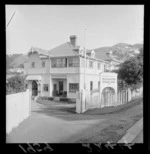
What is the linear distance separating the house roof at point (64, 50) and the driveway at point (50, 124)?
63 cm

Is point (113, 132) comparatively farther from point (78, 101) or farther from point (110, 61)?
point (110, 61)

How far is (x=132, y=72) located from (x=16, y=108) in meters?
1.51

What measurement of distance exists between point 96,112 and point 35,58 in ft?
3.48

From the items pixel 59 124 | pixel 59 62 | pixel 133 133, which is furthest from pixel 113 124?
pixel 59 62

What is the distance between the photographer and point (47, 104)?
2291 millimetres

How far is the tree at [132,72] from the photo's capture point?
216 centimetres

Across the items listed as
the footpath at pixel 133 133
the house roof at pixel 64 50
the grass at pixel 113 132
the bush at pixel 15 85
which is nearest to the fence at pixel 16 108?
the bush at pixel 15 85

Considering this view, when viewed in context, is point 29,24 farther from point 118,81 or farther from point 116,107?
point 116,107

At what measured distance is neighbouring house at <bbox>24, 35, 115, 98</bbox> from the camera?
2242mm

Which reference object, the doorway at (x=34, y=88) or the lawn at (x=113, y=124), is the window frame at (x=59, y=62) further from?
the lawn at (x=113, y=124)

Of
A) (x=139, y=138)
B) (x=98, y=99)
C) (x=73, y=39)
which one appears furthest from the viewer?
(x=98, y=99)

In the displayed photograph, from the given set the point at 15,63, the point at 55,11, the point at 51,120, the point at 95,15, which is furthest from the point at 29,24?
the point at 51,120

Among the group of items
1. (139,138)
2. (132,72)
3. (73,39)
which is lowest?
(139,138)

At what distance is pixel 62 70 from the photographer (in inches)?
90.7
